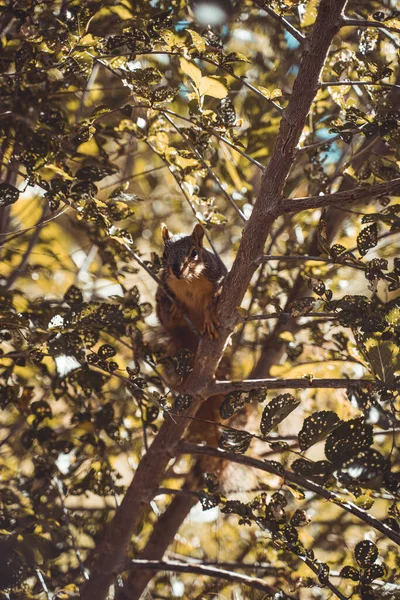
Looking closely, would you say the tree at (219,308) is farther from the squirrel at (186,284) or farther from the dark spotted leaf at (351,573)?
the squirrel at (186,284)

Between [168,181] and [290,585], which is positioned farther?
[168,181]

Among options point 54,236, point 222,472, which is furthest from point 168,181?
point 222,472

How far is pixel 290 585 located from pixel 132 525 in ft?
1.28

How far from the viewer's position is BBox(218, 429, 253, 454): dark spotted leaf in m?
1.14

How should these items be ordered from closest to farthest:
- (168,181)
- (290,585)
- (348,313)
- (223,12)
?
1. (348,313)
2. (290,585)
3. (223,12)
4. (168,181)

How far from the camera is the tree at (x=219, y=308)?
104cm

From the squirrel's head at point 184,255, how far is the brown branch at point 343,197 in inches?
20.4

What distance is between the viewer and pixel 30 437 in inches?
55.8

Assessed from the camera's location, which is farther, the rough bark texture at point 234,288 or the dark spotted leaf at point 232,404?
the dark spotted leaf at point 232,404

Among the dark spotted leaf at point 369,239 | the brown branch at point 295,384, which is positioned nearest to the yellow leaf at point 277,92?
the dark spotted leaf at point 369,239

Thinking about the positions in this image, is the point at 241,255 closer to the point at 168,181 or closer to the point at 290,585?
the point at 290,585

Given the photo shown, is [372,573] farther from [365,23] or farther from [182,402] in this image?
[365,23]

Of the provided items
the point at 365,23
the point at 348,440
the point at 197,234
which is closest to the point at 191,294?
the point at 197,234

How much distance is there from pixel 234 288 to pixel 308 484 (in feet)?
1.31
